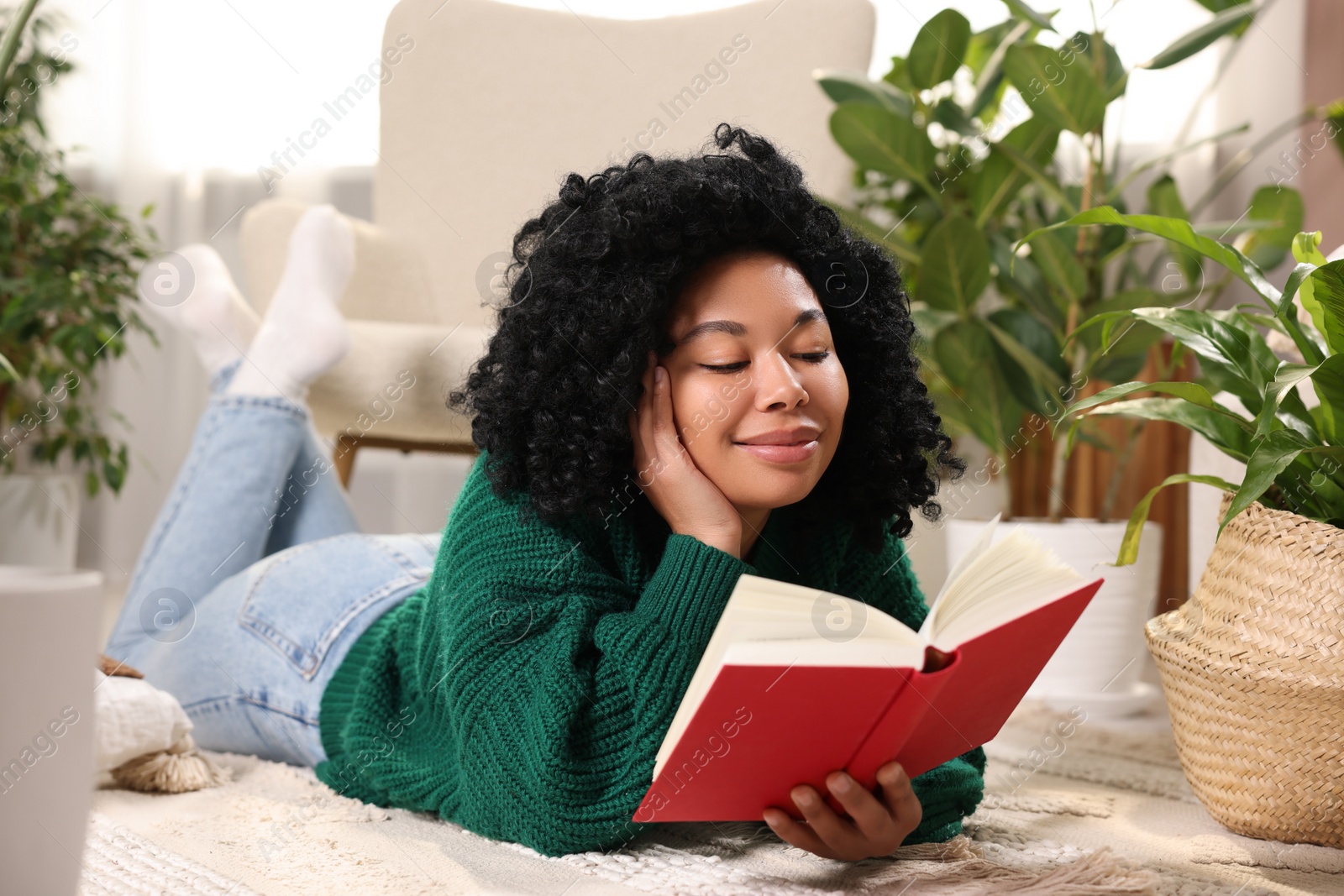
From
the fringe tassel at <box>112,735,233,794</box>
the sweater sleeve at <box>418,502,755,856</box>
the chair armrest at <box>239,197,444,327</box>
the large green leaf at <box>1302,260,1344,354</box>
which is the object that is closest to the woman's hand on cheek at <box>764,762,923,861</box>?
the sweater sleeve at <box>418,502,755,856</box>

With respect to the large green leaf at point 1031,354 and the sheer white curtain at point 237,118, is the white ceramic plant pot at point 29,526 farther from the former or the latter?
the large green leaf at point 1031,354

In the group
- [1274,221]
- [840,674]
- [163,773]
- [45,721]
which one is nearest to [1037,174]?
[1274,221]

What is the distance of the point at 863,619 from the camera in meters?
0.58

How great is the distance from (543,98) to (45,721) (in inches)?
64.0

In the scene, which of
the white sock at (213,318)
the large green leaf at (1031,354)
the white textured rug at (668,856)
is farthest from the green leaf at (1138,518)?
the white sock at (213,318)

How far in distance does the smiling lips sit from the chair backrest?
1.07 metres

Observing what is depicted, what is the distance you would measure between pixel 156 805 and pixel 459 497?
0.37 m

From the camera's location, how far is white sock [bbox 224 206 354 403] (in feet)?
4.35

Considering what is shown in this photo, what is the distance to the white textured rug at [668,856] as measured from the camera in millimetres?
696

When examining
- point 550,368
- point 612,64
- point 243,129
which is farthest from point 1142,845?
point 243,129

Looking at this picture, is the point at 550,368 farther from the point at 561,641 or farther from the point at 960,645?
the point at 960,645

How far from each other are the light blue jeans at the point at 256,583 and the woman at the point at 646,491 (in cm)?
16

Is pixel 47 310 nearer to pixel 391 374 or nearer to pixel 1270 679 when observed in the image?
pixel 391 374

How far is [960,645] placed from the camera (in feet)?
1.84
